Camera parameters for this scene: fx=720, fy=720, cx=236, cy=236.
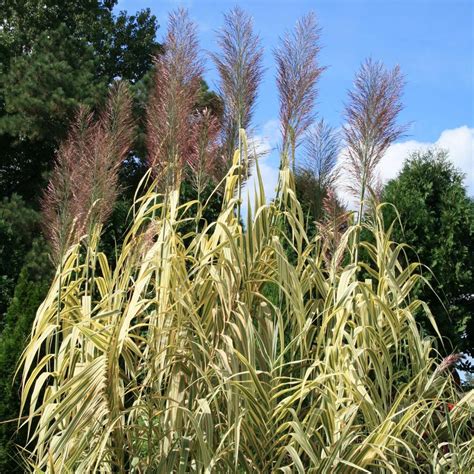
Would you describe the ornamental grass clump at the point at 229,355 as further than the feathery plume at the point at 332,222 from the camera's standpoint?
No

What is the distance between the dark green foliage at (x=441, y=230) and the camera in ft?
22.0

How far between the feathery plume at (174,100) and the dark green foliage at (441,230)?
367cm

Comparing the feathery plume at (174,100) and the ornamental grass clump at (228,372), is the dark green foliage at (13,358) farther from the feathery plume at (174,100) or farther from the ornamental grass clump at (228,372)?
the feathery plume at (174,100)

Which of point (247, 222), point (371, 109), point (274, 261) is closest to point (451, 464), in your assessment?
point (274, 261)

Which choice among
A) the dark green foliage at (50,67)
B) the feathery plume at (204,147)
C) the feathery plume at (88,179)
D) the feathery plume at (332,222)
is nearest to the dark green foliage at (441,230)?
the feathery plume at (332,222)

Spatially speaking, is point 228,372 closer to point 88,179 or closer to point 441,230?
point 88,179

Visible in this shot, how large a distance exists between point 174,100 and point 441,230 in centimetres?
465

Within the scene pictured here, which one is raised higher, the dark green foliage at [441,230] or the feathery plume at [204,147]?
the dark green foliage at [441,230]

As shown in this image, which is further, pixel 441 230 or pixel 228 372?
pixel 441 230

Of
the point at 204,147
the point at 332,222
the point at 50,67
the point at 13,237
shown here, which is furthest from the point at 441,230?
the point at 50,67

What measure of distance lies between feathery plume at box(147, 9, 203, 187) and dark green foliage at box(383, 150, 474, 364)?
367cm

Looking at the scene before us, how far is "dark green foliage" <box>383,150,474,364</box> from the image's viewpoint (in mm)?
6719

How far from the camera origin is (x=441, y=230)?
7062 millimetres

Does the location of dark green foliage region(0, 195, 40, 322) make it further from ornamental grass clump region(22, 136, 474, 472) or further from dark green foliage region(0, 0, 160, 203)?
ornamental grass clump region(22, 136, 474, 472)
